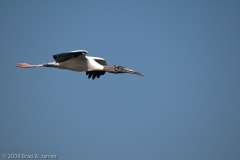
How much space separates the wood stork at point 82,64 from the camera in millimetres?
20984

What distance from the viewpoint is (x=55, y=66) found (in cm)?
2322

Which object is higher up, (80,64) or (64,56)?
(64,56)

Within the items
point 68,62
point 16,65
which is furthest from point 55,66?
point 16,65

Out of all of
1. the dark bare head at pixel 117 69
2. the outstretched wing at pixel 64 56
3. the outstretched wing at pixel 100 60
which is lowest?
the dark bare head at pixel 117 69

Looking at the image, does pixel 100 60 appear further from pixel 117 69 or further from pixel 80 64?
pixel 80 64

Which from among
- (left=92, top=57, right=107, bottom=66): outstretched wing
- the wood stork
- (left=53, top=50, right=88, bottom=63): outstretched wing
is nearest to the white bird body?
the wood stork

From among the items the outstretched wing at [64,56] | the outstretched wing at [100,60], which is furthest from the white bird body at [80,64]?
the outstretched wing at [64,56]

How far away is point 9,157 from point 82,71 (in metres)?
5.09

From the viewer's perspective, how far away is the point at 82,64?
23062mm

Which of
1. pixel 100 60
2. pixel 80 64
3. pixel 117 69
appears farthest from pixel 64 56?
pixel 100 60

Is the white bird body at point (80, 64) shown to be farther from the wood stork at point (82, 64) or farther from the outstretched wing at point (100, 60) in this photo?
the outstretched wing at point (100, 60)

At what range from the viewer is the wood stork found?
826 inches

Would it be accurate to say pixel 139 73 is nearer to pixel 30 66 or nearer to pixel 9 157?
pixel 30 66

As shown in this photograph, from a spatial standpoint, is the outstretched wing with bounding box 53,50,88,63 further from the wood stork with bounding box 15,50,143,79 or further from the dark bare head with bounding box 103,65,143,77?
the dark bare head with bounding box 103,65,143,77
